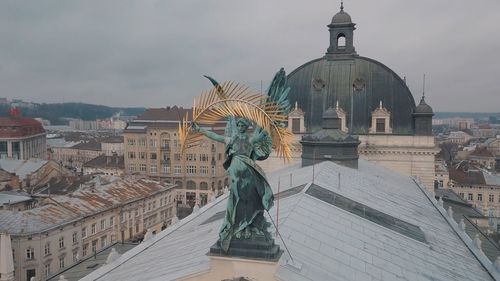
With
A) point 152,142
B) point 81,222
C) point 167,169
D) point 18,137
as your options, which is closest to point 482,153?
point 167,169

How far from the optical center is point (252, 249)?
1136 centimetres

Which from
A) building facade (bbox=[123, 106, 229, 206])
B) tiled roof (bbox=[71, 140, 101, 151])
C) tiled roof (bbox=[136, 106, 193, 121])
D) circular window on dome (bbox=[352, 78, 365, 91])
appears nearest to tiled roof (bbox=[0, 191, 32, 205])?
building facade (bbox=[123, 106, 229, 206])

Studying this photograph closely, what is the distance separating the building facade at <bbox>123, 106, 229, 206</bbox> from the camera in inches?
3531

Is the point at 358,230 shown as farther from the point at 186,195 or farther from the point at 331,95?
the point at 186,195

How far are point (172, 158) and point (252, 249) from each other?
Result: 81563 mm

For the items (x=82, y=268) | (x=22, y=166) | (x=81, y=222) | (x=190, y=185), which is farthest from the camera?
(x=190, y=185)

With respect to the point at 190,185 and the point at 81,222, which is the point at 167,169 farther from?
the point at 81,222

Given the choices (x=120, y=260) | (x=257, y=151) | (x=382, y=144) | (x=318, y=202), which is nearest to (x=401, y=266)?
(x=318, y=202)

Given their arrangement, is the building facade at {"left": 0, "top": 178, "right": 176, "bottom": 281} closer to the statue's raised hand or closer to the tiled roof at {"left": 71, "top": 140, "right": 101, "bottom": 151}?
the statue's raised hand

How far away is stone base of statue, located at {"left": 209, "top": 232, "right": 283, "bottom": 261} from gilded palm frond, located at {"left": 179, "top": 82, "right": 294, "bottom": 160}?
1989 millimetres

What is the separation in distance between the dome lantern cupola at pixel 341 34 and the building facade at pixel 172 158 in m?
36.9

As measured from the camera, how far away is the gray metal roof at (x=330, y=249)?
1370 cm

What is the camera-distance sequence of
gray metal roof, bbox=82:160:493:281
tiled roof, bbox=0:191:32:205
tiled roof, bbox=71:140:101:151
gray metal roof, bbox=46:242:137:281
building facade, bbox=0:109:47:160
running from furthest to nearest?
1. tiled roof, bbox=71:140:101:151
2. building facade, bbox=0:109:47:160
3. tiled roof, bbox=0:191:32:205
4. gray metal roof, bbox=46:242:137:281
5. gray metal roof, bbox=82:160:493:281

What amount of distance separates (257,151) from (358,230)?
7.85 meters
